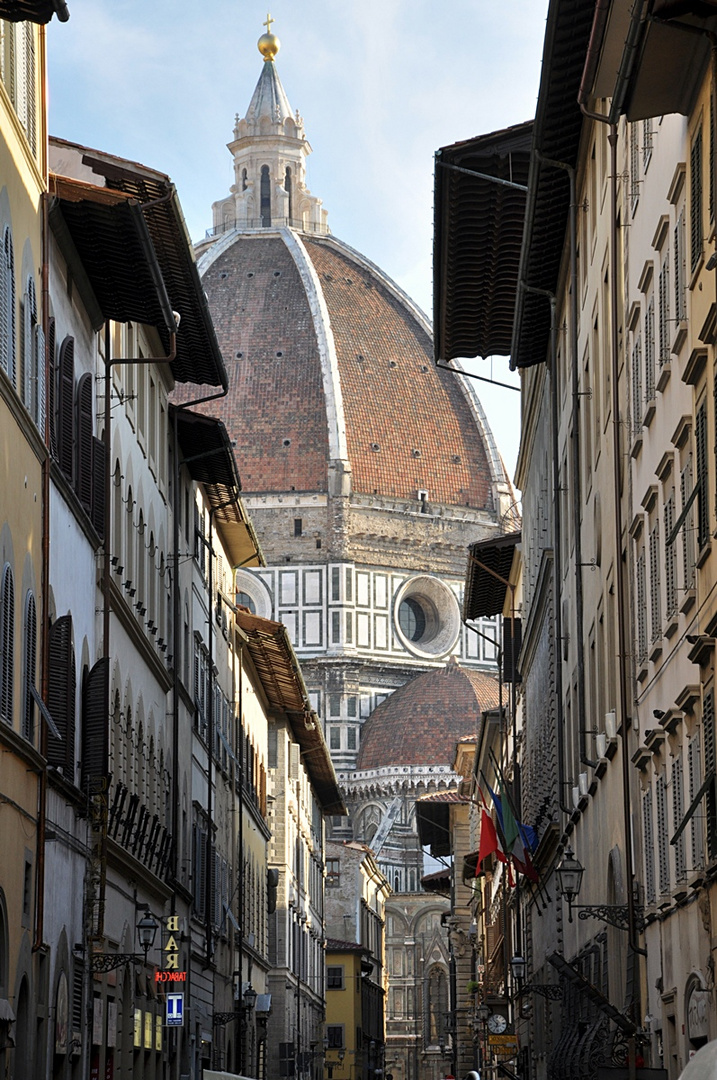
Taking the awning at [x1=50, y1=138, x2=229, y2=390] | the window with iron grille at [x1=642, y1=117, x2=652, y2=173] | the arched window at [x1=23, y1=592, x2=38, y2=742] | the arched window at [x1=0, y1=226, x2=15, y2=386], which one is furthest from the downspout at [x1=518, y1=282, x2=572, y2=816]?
the arched window at [x1=0, y1=226, x2=15, y2=386]

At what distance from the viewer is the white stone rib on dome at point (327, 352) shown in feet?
409

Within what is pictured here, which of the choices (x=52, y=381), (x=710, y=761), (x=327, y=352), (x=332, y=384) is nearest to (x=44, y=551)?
(x=52, y=381)

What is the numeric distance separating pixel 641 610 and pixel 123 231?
6.66m

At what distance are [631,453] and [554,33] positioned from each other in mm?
3769

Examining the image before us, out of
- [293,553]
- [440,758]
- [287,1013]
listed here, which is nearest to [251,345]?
[293,553]

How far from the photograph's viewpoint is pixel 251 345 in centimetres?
12912

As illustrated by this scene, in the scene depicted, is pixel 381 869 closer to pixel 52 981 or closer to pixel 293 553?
pixel 293 553

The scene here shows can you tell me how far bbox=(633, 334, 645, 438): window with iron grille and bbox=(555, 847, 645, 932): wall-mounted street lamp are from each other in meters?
4.08

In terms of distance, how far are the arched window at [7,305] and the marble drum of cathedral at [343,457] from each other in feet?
321

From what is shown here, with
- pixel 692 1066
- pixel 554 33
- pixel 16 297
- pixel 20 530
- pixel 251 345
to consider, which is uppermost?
pixel 251 345

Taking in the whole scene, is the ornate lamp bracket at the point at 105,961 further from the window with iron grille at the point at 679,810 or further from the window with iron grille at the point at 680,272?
the window with iron grille at the point at 680,272

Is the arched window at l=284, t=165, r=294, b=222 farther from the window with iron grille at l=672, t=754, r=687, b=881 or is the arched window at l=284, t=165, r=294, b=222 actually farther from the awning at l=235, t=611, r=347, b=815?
the window with iron grille at l=672, t=754, r=687, b=881

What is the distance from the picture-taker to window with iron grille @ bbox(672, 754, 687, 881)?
14783mm

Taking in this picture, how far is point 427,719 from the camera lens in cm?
11569
